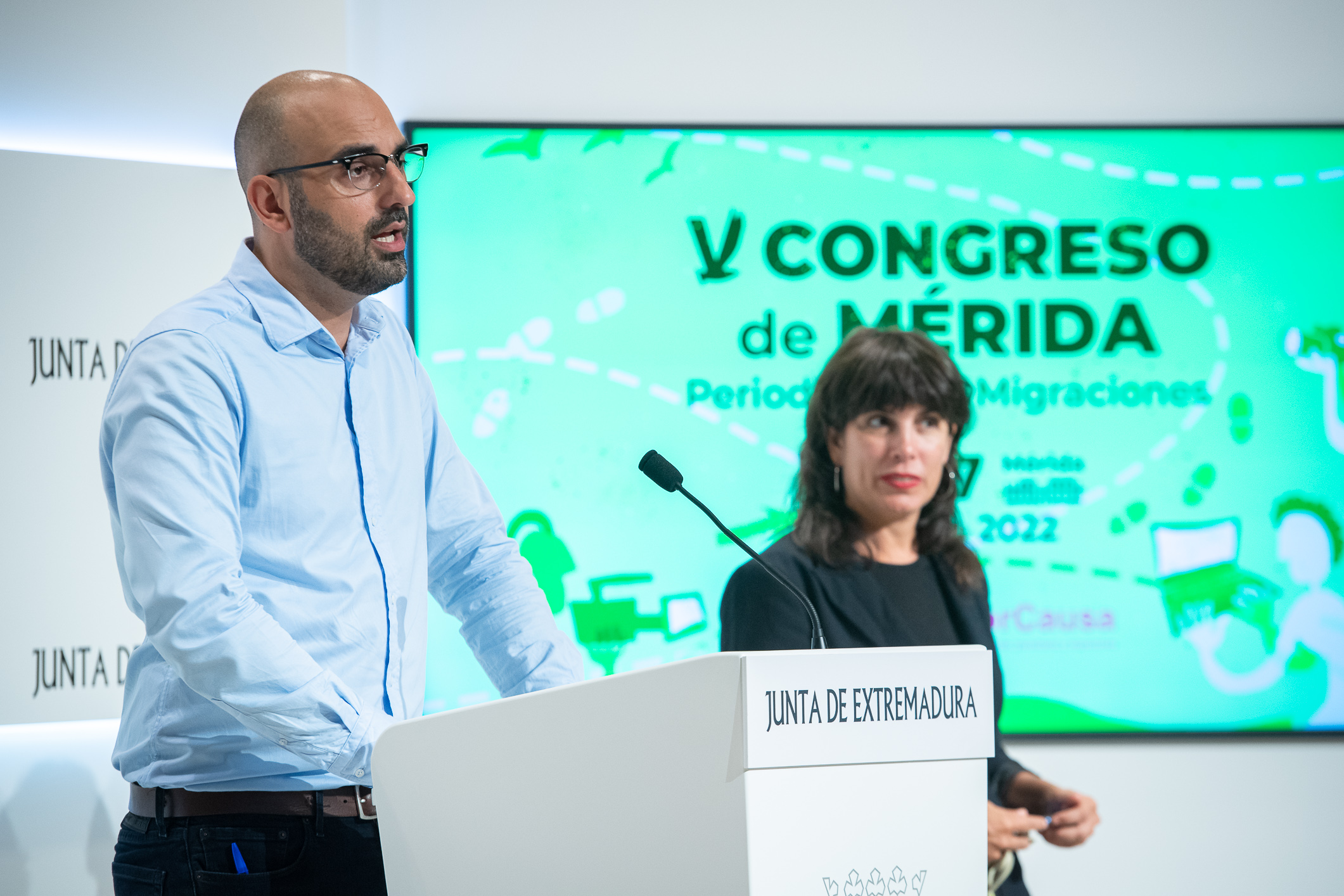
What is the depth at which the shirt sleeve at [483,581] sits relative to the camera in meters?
1.37

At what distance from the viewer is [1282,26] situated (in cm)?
274

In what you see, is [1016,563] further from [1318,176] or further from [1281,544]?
[1318,176]

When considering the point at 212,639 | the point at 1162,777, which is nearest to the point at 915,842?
the point at 212,639

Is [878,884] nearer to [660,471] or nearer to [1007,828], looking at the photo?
[660,471]

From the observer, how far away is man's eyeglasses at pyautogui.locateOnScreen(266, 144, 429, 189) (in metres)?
1.34

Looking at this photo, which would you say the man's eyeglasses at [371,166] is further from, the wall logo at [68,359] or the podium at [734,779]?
the wall logo at [68,359]

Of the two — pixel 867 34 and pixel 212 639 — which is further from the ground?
pixel 867 34

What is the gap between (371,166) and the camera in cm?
137

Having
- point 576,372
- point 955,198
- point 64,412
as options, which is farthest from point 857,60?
point 64,412

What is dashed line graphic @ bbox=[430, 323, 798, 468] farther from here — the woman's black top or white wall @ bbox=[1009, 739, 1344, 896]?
white wall @ bbox=[1009, 739, 1344, 896]

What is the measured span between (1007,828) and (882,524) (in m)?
0.68

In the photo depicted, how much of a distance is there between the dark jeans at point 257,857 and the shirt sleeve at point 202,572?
0.12 meters

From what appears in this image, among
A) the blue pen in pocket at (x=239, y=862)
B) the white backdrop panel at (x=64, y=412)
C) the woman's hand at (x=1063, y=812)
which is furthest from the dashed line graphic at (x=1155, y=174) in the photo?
the blue pen in pocket at (x=239, y=862)

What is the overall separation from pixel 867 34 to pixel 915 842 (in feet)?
7.45
